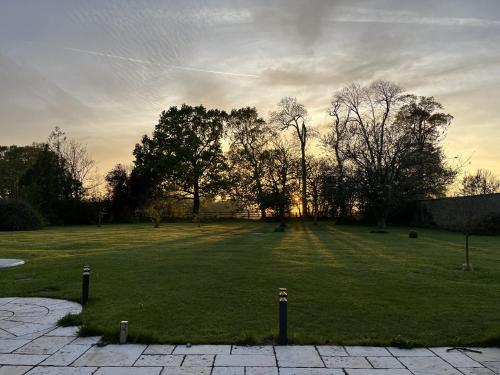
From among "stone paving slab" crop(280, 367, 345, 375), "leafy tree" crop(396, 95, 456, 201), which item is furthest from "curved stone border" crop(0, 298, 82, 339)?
"leafy tree" crop(396, 95, 456, 201)

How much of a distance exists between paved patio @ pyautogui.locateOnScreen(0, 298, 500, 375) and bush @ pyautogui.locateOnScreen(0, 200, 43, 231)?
95.3 feet

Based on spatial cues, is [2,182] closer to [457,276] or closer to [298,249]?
[298,249]

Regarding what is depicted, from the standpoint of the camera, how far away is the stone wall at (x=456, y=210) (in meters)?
26.1

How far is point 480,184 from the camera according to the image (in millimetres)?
40812

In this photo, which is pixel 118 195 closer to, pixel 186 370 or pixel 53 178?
pixel 53 178

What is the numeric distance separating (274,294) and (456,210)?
2656 centimetres

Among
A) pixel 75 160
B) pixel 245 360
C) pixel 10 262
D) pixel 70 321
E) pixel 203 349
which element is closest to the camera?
pixel 245 360

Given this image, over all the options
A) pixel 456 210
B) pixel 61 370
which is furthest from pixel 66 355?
pixel 456 210

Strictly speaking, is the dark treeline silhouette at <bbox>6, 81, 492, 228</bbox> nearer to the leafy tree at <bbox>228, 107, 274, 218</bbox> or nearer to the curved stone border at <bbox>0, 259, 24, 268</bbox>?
the leafy tree at <bbox>228, 107, 274, 218</bbox>

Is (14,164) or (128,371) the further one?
(14,164)

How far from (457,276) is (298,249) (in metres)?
6.89

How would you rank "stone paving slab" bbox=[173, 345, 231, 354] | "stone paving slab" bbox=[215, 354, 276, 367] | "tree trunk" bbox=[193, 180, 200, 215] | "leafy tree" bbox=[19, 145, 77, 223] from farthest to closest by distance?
1. "tree trunk" bbox=[193, 180, 200, 215]
2. "leafy tree" bbox=[19, 145, 77, 223]
3. "stone paving slab" bbox=[173, 345, 231, 354]
4. "stone paving slab" bbox=[215, 354, 276, 367]

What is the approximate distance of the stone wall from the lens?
→ 1028 inches

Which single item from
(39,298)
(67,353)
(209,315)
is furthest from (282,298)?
(39,298)
